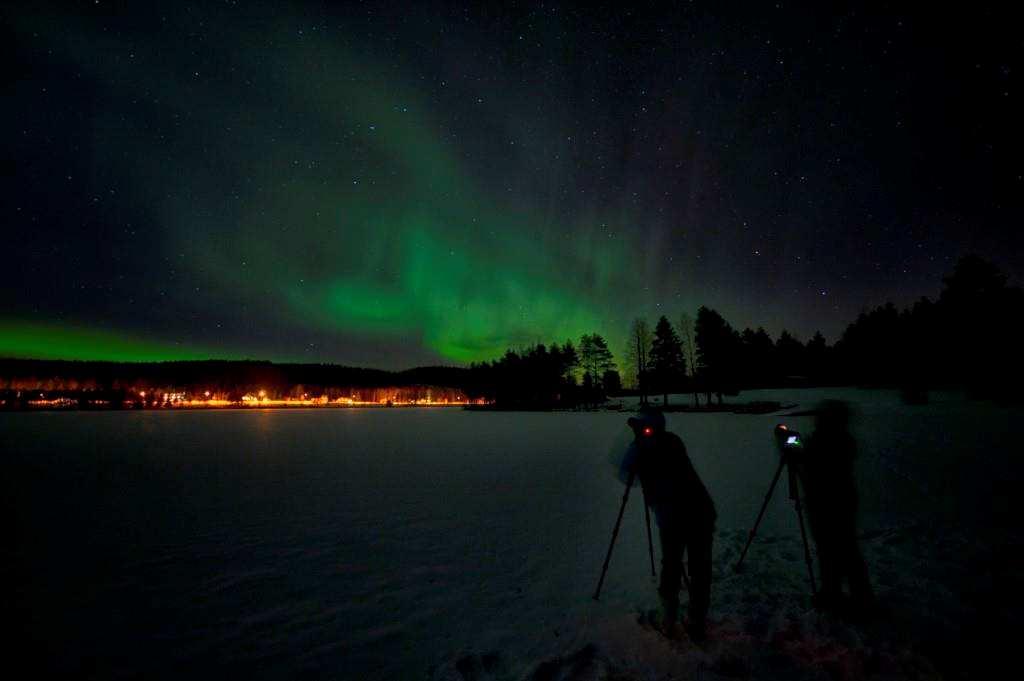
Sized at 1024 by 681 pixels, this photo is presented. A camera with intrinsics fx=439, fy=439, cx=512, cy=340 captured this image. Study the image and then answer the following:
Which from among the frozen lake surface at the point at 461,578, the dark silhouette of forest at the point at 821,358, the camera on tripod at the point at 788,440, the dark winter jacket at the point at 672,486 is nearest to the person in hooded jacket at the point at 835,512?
the camera on tripod at the point at 788,440

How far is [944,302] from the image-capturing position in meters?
43.4

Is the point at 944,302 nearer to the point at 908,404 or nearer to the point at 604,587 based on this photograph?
the point at 908,404

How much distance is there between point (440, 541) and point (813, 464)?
6442 millimetres

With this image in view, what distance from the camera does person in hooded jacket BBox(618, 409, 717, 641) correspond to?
4680 millimetres

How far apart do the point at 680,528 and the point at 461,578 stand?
11.9 ft

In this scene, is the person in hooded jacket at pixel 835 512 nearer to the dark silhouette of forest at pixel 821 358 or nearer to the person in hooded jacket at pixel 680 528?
the person in hooded jacket at pixel 680 528

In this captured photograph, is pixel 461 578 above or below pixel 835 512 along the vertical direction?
below

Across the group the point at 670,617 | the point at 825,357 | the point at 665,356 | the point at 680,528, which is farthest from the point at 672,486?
the point at 825,357

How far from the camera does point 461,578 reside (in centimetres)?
673

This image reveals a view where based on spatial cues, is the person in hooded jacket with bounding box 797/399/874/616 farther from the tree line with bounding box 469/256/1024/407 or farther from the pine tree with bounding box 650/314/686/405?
the pine tree with bounding box 650/314/686/405

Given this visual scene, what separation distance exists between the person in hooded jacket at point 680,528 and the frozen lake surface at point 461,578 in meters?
→ 0.34

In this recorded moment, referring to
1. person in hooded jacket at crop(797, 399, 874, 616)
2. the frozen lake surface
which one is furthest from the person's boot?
person in hooded jacket at crop(797, 399, 874, 616)

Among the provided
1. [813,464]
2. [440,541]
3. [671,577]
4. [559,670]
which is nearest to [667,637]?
[671,577]

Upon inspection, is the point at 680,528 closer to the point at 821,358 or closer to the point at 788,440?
the point at 788,440
